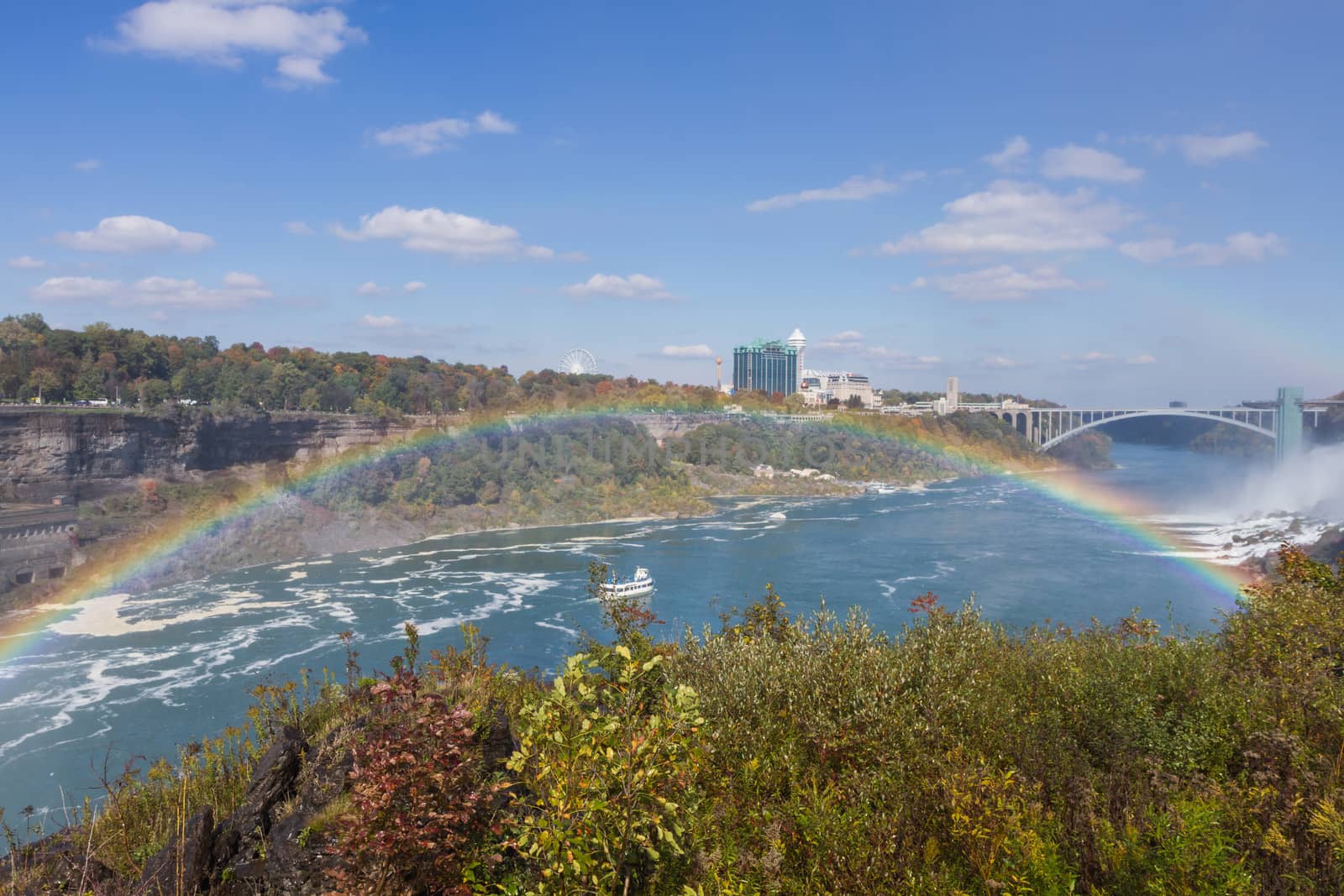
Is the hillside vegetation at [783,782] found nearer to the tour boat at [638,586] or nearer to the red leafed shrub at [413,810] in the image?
the red leafed shrub at [413,810]

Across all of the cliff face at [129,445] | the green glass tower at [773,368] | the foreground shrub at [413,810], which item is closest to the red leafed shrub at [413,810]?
the foreground shrub at [413,810]

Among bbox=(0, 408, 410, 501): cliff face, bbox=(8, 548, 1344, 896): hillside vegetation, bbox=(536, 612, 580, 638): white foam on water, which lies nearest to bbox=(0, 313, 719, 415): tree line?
bbox=(0, 408, 410, 501): cliff face

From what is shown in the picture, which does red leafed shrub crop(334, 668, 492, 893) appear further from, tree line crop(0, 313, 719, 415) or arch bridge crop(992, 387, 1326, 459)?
arch bridge crop(992, 387, 1326, 459)

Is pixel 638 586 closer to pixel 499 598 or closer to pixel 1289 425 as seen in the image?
pixel 499 598

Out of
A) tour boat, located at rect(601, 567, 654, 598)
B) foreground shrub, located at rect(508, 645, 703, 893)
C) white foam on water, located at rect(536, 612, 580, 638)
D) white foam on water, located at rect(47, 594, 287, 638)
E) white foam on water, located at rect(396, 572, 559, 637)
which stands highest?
foreground shrub, located at rect(508, 645, 703, 893)

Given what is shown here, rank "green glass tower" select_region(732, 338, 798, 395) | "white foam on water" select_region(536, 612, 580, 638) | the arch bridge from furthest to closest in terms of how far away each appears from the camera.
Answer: "green glass tower" select_region(732, 338, 798, 395), the arch bridge, "white foam on water" select_region(536, 612, 580, 638)

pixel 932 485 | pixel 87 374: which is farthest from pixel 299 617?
pixel 932 485
